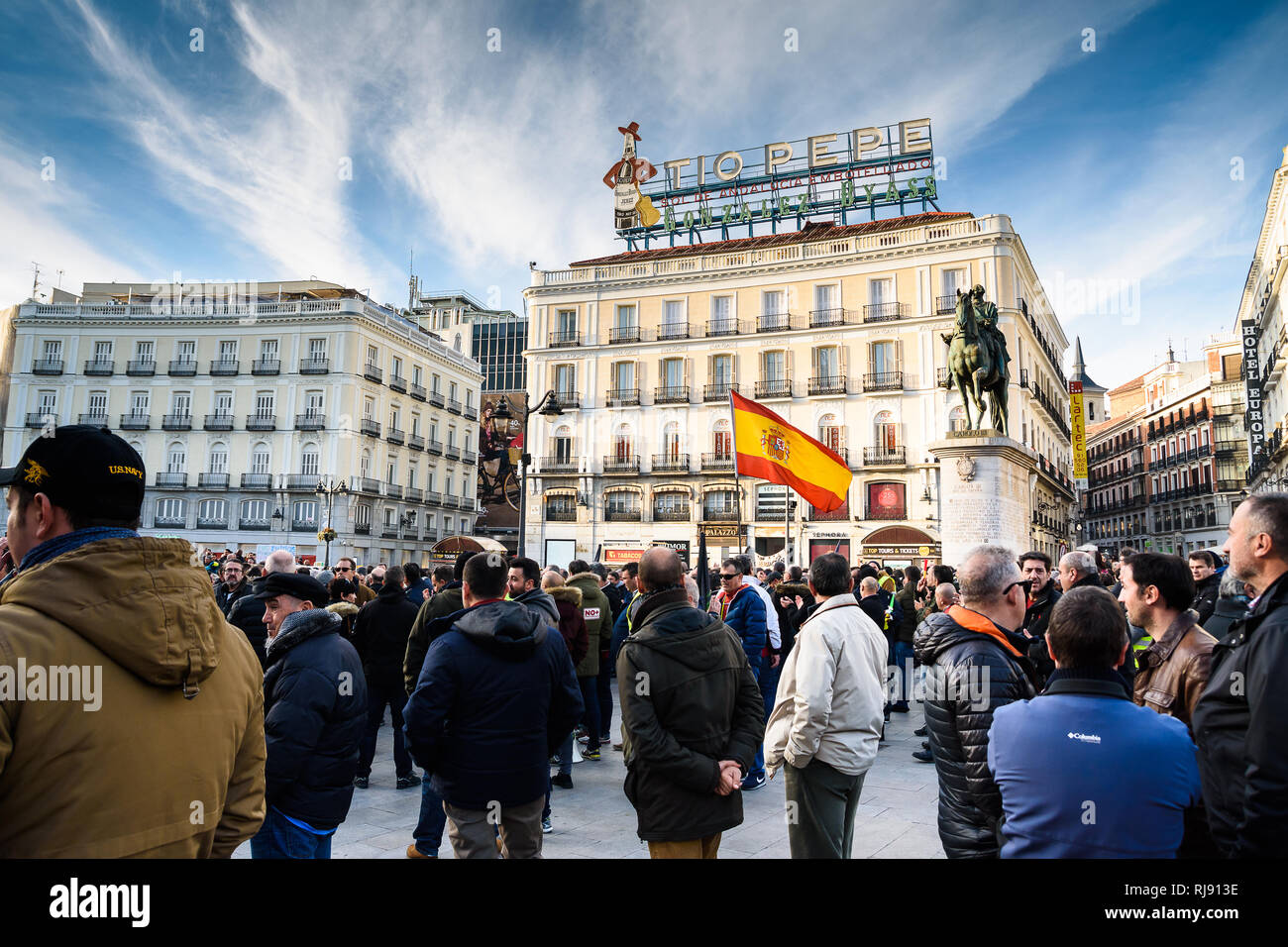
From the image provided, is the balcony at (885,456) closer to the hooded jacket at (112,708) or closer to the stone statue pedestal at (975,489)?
the stone statue pedestal at (975,489)

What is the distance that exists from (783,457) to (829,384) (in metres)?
27.0

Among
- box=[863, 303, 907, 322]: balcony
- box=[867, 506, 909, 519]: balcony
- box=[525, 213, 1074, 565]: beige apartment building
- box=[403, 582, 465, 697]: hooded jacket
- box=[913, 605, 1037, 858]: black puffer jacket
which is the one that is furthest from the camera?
box=[863, 303, 907, 322]: balcony

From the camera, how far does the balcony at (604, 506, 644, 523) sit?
132 ft

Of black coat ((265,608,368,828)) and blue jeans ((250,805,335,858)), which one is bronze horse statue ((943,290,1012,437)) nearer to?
black coat ((265,608,368,828))

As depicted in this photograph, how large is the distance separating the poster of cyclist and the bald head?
55.3 metres

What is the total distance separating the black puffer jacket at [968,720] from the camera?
2.98m

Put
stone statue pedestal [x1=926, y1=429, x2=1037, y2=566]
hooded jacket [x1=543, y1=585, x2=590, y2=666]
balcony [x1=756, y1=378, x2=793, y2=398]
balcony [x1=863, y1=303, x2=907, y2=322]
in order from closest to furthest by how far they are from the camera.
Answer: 1. hooded jacket [x1=543, y1=585, x2=590, y2=666]
2. stone statue pedestal [x1=926, y1=429, x2=1037, y2=566]
3. balcony [x1=863, y1=303, x2=907, y2=322]
4. balcony [x1=756, y1=378, x2=793, y2=398]

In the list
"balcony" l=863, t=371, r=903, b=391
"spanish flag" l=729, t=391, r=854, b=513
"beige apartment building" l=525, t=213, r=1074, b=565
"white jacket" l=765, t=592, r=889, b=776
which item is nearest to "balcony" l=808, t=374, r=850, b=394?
"beige apartment building" l=525, t=213, r=1074, b=565

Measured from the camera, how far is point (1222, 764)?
245cm

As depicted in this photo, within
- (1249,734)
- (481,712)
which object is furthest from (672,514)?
(1249,734)

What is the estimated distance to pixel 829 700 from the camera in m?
3.77

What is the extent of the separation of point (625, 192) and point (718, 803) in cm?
4579

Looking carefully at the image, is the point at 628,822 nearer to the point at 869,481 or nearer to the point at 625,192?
the point at 869,481
